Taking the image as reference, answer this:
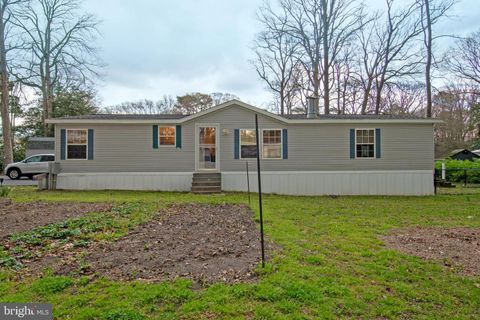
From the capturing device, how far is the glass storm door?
38.8ft

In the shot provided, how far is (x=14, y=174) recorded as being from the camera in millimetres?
16188

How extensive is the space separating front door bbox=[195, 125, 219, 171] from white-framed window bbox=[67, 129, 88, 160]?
4545 mm

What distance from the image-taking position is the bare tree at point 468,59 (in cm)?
1967

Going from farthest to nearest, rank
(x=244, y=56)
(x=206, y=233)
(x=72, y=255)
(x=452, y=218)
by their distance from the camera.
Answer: (x=244, y=56) → (x=452, y=218) → (x=206, y=233) → (x=72, y=255)

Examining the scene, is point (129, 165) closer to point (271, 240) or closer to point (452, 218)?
point (271, 240)

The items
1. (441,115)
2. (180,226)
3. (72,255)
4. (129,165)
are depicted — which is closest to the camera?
(72,255)

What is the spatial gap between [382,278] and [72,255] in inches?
156

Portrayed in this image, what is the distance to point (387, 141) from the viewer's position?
39.0 feet

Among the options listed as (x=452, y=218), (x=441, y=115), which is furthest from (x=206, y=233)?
(x=441, y=115)

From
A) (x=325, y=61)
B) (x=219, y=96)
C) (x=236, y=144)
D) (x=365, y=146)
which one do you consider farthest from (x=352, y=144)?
(x=219, y=96)

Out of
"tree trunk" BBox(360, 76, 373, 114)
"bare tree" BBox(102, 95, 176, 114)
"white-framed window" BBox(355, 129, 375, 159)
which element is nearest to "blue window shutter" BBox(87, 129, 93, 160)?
"white-framed window" BBox(355, 129, 375, 159)

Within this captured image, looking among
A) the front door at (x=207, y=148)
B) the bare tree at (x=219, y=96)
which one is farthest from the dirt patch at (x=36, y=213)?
the bare tree at (x=219, y=96)

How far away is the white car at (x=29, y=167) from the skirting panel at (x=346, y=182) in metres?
12.5

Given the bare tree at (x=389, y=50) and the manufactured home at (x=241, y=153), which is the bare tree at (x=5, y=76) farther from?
the bare tree at (x=389, y=50)
